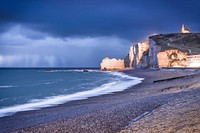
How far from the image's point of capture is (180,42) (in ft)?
316

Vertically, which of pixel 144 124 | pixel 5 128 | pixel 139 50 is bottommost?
pixel 5 128

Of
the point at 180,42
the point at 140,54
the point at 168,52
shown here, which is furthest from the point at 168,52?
the point at 140,54

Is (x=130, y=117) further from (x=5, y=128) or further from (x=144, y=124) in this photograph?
(x=5, y=128)

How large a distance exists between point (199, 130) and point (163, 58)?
243 feet

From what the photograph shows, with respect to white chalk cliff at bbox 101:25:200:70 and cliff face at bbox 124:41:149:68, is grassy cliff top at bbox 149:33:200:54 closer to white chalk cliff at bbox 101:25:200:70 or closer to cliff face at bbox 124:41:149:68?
white chalk cliff at bbox 101:25:200:70

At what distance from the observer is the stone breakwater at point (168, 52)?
242 feet

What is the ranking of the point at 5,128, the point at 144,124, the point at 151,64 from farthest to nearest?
1. the point at 151,64
2. the point at 5,128
3. the point at 144,124

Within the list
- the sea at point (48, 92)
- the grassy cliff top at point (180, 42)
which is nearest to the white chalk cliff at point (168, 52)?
the grassy cliff top at point (180, 42)

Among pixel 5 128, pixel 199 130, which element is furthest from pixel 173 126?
pixel 5 128

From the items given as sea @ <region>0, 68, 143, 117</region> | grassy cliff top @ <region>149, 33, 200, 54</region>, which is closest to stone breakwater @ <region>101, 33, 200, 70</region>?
grassy cliff top @ <region>149, 33, 200, 54</region>

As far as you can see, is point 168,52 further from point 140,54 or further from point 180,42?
point 140,54

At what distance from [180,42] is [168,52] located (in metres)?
22.4

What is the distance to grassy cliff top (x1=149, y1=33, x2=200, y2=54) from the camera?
85.1 meters

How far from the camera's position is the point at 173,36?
106 m
